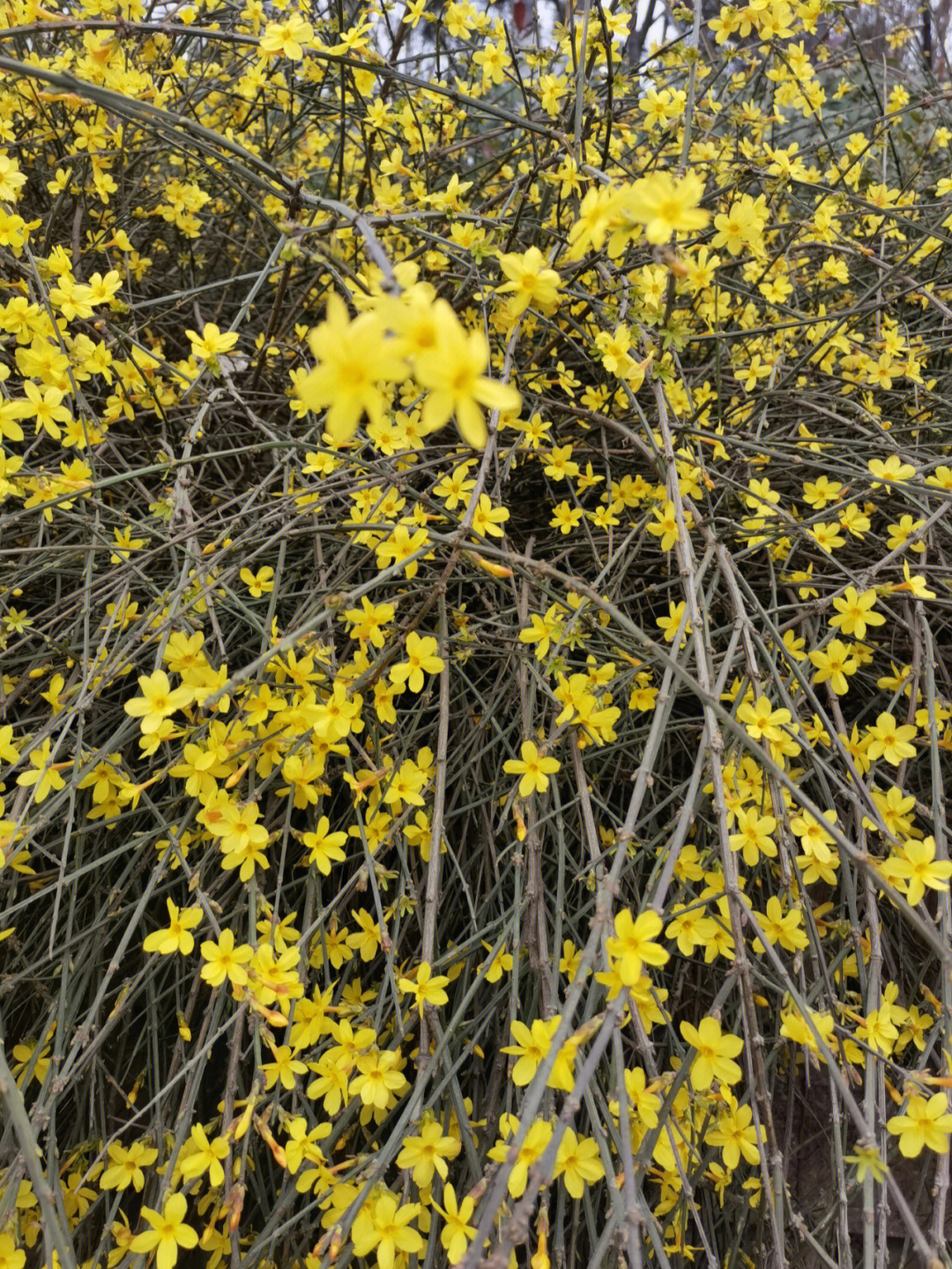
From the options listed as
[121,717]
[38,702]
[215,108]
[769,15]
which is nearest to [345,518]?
[121,717]

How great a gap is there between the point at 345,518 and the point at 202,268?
56.5 inches

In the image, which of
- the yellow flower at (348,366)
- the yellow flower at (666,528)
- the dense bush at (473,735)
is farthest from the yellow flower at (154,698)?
the yellow flower at (666,528)

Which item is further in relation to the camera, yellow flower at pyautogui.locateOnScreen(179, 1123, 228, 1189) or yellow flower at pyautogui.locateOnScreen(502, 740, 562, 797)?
yellow flower at pyautogui.locateOnScreen(502, 740, 562, 797)

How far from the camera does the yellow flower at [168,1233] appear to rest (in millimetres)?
1030

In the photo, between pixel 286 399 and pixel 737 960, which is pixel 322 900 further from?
pixel 286 399

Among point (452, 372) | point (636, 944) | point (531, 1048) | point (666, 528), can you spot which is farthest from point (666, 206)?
point (531, 1048)

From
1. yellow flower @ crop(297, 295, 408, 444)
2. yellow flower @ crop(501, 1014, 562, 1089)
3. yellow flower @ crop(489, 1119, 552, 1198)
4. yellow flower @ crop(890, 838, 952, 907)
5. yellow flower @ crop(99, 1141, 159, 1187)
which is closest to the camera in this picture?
yellow flower @ crop(297, 295, 408, 444)

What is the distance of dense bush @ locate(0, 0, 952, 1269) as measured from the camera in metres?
0.99

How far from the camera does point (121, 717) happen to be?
1635 mm

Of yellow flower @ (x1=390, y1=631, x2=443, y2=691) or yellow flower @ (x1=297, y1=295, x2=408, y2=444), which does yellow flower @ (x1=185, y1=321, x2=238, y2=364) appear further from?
yellow flower @ (x1=297, y1=295, x2=408, y2=444)

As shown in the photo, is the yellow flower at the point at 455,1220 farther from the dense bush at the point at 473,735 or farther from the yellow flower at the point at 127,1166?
the yellow flower at the point at 127,1166

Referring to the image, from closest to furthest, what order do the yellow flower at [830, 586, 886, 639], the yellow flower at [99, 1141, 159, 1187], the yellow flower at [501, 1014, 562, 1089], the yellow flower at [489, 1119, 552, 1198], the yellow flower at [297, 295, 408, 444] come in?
the yellow flower at [297, 295, 408, 444] → the yellow flower at [489, 1119, 552, 1198] → the yellow flower at [501, 1014, 562, 1089] → the yellow flower at [99, 1141, 159, 1187] → the yellow flower at [830, 586, 886, 639]

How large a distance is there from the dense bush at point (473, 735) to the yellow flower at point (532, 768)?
0.05 feet

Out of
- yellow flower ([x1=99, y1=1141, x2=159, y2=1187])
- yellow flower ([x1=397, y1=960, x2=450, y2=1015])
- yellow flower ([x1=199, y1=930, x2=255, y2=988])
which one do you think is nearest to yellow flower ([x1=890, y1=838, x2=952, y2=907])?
yellow flower ([x1=397, y1=960, x2=450, y2=1015])
